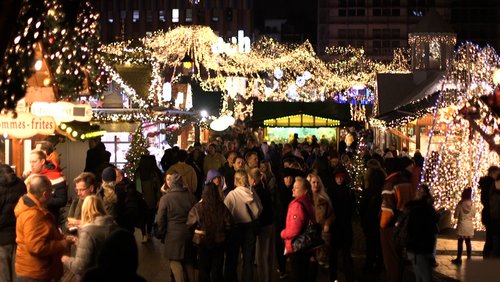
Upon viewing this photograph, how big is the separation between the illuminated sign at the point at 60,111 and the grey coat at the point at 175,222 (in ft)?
10.3

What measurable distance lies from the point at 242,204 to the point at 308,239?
1.25 m

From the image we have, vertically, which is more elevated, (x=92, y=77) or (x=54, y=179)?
(x=92, y=77)

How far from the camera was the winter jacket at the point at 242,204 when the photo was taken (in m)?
12.7

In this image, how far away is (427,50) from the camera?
44250 mm

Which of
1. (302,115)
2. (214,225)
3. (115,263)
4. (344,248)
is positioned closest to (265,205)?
(344,248)

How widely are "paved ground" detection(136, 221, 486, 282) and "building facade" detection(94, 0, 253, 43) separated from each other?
92266 millimetres

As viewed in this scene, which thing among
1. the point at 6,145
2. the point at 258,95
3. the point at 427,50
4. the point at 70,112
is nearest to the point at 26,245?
the point at 70,112

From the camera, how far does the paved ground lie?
14477 mm

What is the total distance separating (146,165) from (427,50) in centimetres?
2810

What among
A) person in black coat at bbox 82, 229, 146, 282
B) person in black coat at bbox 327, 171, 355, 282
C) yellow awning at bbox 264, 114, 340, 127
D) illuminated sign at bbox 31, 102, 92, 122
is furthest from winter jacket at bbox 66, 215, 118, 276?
yellow awning at bbox 264, 114, 340, 127

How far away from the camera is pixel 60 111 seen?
A: 14.3 meters

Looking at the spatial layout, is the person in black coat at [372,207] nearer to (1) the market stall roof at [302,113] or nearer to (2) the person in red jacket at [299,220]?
(2) the person in red jacket at [299,220]

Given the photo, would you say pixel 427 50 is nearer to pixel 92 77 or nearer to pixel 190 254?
pixel 92 77

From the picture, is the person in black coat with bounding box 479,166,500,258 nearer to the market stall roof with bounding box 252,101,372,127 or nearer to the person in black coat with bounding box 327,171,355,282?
the person in black coat with bounding box 327,171,355,282
